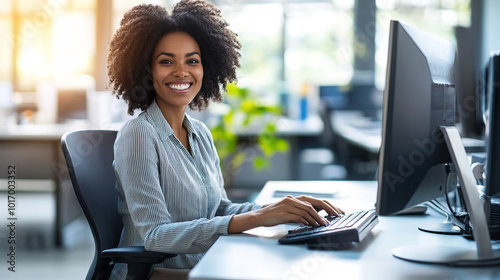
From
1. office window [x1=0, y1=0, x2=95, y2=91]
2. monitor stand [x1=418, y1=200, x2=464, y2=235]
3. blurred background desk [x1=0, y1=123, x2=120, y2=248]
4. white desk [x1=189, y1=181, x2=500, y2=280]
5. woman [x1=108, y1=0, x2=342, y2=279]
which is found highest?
office window [x1=0, y1=0, x2=95, y2=91]

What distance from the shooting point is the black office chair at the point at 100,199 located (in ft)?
4.35

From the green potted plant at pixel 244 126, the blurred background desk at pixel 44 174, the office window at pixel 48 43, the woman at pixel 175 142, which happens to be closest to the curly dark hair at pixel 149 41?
the woman at pixel 175 142

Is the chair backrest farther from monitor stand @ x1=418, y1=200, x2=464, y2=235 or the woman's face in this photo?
monitor stand @ x1=418, y1=200, x2=464, y2=235

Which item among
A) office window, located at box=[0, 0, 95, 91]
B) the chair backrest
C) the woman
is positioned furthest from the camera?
office window, located at box=[0, 0, 95, 91]

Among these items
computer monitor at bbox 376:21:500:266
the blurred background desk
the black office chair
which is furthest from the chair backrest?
the blurred background desk

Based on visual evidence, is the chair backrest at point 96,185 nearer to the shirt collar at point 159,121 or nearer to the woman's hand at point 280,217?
the shirt collar at point 159,121

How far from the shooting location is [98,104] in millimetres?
4504

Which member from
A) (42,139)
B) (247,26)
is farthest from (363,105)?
(42,139)

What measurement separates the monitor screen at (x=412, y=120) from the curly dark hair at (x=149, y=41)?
0.75 m

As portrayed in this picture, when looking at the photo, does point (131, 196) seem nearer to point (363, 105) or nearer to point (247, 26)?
point (363, 105)

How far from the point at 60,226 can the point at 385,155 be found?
132 inches

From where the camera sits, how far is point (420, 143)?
46.6 inches

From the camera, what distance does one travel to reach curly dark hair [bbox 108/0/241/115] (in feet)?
5.34

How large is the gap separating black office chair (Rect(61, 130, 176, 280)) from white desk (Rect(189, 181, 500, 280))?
0.23 m
